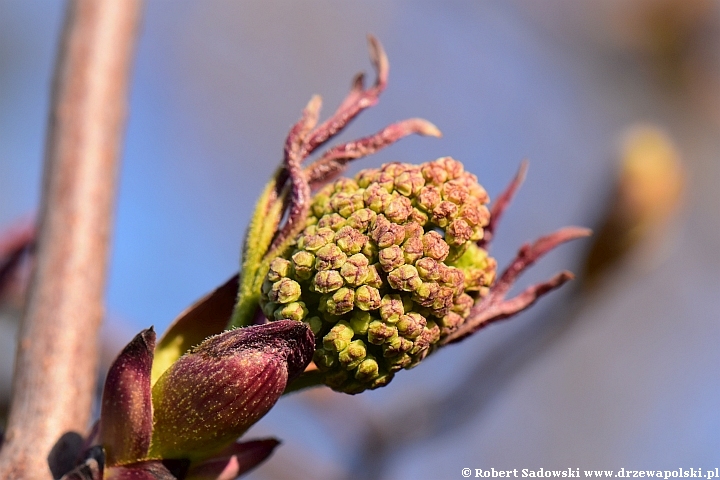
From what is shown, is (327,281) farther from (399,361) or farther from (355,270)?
(399,361)

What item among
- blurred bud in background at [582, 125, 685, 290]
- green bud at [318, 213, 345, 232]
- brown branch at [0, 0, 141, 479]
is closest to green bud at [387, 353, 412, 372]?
green bud at [318, 213, 345, 232]

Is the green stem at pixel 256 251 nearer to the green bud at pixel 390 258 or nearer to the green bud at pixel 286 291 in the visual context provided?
the green bud at pixel 286 291

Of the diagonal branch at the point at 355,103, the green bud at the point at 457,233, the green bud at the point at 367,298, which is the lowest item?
the green bud at the point at 367,298

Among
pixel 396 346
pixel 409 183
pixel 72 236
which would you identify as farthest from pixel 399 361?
pixel 72 236

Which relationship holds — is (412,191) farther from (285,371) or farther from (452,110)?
(452,110)

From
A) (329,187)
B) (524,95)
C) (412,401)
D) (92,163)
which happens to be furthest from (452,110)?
(329,187)

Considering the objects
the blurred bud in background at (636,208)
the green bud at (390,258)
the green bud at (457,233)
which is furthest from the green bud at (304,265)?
the blurred bud in background at (636,208)

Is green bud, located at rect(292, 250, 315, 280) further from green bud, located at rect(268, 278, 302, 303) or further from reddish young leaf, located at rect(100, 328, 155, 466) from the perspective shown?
reddish young leaf, located at rect(100, 328, 155, 466)
